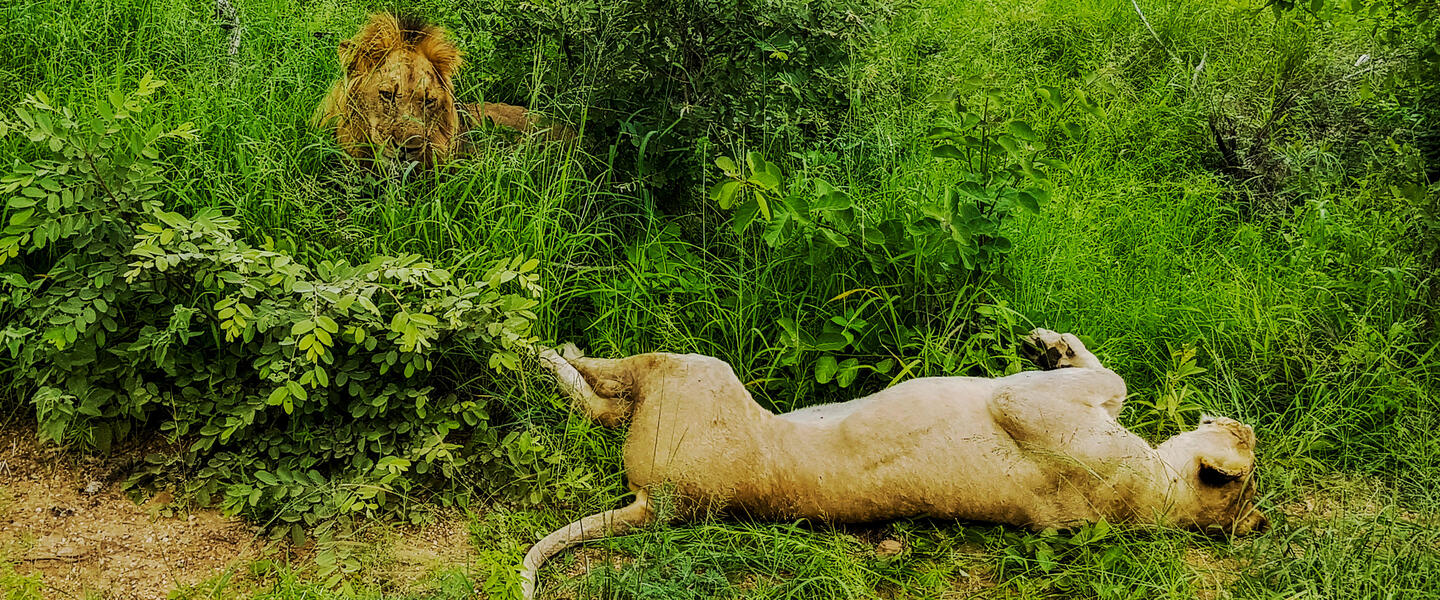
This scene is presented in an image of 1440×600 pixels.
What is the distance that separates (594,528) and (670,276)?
0.97 meters

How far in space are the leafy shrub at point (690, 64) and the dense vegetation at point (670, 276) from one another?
0.02 metres

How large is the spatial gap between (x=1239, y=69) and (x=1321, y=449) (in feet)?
8.51

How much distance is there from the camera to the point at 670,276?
3.52 meters

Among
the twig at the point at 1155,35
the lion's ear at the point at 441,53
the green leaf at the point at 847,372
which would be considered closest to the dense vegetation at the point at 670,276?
the green leaf at the point at 847,372

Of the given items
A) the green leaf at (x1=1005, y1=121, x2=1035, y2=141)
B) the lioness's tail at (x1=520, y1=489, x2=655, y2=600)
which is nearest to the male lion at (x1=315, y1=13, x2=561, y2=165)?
the lioness's tail at (x1=520, y1=489, x2=655, y2=600)

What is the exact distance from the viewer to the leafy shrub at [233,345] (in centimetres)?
290

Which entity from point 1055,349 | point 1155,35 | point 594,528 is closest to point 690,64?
point 1055,349

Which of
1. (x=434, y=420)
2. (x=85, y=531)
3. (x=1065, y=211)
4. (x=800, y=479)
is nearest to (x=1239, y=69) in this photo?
(x=1065, y=211)

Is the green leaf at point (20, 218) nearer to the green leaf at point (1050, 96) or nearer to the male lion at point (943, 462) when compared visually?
the male lion at point (943, 462)

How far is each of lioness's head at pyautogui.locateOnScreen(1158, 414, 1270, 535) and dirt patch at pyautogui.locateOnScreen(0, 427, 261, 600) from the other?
2576 millimetres

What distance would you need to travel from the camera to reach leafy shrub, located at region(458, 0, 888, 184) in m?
3.56

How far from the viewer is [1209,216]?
14.3 ft

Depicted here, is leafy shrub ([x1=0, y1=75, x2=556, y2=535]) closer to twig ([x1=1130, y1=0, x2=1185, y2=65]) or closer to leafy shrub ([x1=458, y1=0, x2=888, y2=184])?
leafy shrub ([x1=458, y1=0, x2=888, y2=184])

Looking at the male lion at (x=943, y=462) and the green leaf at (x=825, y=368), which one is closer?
the male lion at (x=943, y=462)
